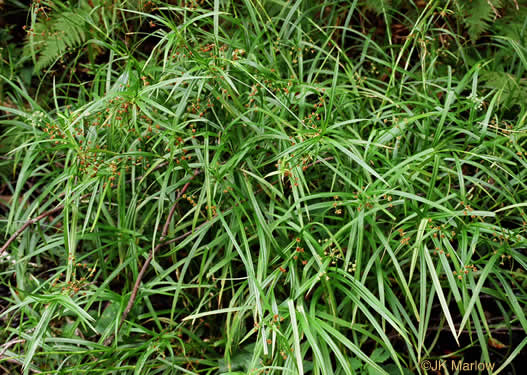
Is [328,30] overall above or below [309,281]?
above

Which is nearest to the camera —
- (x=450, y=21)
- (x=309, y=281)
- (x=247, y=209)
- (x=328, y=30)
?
(x=309, y=281)

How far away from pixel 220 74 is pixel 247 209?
18.8 inches

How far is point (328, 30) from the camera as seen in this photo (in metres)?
2.44

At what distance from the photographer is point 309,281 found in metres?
1.50

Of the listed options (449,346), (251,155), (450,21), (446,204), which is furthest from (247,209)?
(450,21)

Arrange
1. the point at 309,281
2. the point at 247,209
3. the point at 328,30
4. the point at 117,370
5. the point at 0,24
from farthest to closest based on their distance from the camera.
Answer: the point at 0,24, the point at 328,30, the point at 247,209, the point at 117,370, the point at 309,281

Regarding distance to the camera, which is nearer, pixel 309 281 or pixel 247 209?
pixel 309 281

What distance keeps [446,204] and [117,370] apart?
1229mm

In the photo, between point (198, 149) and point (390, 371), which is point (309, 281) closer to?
point (390, 371)

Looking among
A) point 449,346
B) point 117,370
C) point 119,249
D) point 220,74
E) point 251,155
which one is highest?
point 220,74

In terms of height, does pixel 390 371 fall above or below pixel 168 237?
below

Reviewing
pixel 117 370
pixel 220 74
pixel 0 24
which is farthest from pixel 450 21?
pixel 0 24

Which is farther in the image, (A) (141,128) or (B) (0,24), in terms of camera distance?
(B) (0,24)

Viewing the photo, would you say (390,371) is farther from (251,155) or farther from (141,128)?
(141,128)
